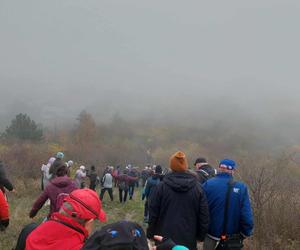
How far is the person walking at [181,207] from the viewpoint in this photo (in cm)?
487

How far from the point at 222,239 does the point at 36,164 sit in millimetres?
24472

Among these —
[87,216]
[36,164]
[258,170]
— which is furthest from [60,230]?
[36,164]

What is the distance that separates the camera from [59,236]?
2.65 m

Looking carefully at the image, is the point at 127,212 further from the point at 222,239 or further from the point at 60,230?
the point at 60,230

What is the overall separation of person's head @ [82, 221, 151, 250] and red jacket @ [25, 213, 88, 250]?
49 cm

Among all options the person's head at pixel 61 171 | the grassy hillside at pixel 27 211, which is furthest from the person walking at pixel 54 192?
the grassy hillside at pixel 27 211

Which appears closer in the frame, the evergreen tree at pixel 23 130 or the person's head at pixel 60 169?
the person's head at pixel 60 169

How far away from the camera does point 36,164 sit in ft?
91.5

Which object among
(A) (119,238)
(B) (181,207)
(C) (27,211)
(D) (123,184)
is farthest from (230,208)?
(D) (123,184)

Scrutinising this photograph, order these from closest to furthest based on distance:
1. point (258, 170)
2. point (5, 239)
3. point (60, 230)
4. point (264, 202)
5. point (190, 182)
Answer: point (60, 230)
point (190, 182)
point (5, 239)
point (264, 202)
point (258, 170)

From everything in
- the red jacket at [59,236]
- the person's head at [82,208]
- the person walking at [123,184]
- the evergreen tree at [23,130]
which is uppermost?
the person's head at [82,208]

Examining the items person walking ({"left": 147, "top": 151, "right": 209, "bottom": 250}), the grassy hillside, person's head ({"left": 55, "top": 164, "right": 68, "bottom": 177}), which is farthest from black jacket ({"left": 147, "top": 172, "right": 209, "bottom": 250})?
the grassy hillside

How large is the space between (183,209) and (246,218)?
2.57 ft

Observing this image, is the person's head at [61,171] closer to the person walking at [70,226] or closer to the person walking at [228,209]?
the person walking at [228,209]
